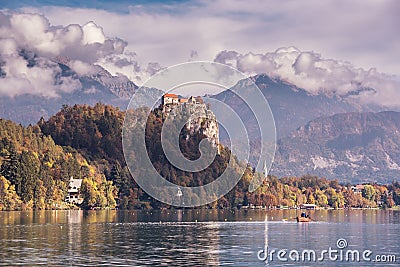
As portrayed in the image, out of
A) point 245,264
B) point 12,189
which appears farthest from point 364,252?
point 12,189

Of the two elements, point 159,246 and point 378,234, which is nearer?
point 159,246

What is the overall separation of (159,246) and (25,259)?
21.7 metres

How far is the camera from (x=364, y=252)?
85.6 metres

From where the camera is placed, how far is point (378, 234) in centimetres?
11800

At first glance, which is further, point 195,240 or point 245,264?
point 195,240

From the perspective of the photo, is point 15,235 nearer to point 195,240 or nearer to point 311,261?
point 195,240

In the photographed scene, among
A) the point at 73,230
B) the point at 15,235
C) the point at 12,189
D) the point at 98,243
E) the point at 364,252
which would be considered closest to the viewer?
the point at 364,252

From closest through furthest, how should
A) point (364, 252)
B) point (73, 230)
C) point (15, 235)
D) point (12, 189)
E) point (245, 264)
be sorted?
point (245, 264)
point (364, 252)
point (15, 235)
point (73, 230)
point (12, 189)

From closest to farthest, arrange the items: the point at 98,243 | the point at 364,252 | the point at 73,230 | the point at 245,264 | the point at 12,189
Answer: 1. the point at 245,264
2. the point at 364,252
3. the point at 98,243
4. the point at 73,230
5. the point at 12,189

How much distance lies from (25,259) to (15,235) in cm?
2867

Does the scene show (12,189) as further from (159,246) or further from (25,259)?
(25,259)

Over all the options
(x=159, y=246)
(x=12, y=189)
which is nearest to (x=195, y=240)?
(x=159, y=246)

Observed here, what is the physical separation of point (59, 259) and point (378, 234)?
200ft

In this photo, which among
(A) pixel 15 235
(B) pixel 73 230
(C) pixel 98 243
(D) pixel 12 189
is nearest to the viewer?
(C) pixel 98 243
